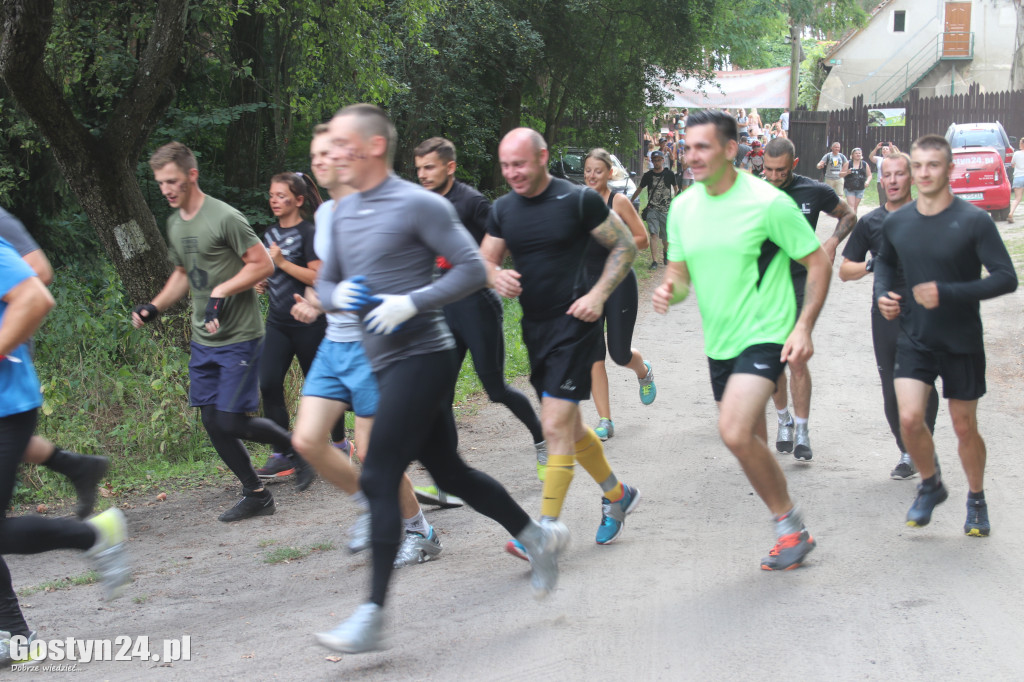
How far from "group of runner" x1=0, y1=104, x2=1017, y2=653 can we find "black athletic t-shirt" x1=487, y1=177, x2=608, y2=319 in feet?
0.04

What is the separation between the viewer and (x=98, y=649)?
399 centimetres

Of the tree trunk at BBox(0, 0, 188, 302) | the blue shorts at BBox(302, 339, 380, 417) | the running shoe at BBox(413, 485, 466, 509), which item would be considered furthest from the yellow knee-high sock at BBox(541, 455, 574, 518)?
the tree trunk at BBox(0, 0, 188, 302)

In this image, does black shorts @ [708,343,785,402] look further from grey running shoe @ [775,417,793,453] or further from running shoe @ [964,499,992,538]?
grey running shoe @ [775,417,793,453]

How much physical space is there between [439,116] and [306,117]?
3.96 meters

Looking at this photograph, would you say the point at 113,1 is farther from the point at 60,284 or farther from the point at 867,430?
the point at 867,430

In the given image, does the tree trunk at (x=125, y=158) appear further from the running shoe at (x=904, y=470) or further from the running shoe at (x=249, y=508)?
the running shoe at (x=904, y=470)

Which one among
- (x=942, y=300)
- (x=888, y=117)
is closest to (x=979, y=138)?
(x=888, y=117)

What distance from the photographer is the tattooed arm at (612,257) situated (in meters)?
4.62

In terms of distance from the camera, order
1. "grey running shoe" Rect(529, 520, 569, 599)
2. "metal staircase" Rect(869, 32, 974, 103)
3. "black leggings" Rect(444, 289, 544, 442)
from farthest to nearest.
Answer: "metal staircase" Rect(869, 32, 974, 103), "black leggings" Rect(444, 289, 544, 442), "grey running shoe" Rect(529, 520, 569, 599)

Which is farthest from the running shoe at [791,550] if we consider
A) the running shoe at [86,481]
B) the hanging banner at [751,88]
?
the hanging banner at [751,88]

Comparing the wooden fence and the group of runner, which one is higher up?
the wooden fence

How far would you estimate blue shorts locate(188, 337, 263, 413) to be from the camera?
5.62m

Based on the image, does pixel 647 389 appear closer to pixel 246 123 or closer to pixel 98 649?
pixel 98 649

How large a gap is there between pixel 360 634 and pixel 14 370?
5.78 ft
